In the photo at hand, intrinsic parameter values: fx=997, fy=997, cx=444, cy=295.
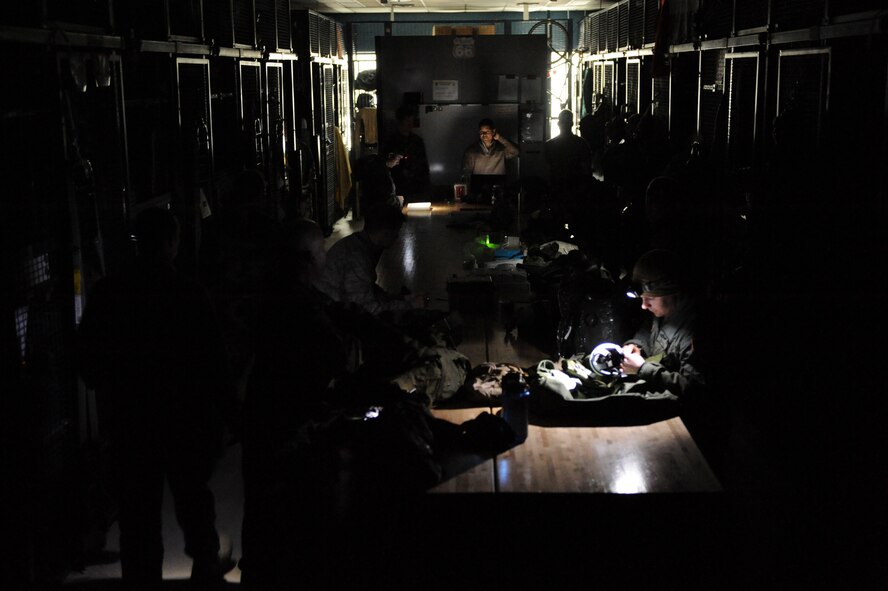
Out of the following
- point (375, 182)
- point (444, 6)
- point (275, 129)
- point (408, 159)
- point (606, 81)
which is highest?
point (444, 6)

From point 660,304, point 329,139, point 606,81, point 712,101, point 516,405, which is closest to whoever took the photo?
point 516,405

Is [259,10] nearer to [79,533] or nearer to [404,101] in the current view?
[404,101]

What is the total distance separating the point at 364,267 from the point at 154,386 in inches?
63.8

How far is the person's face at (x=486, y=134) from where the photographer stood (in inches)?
391

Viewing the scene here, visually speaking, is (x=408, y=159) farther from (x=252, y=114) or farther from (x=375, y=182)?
(x=252, y=114)

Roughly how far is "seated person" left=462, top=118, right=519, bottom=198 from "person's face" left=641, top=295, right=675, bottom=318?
5.92 metres

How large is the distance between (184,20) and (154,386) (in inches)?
132

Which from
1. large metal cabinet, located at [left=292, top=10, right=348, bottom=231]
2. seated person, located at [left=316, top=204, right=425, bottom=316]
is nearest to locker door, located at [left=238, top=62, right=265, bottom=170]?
large metal cabinet, located at [left=292, top=10, right=348, bottom=231]

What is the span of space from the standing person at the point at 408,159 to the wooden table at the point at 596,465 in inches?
264

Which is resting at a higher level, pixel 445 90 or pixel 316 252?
pixel 445 90

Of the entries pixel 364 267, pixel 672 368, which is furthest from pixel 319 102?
pixel 672 368

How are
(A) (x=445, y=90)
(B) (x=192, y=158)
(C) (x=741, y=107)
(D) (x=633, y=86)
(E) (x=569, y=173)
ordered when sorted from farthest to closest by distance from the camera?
(A) (x=445, y=90) → (D) (x=633, y=86) → (E) (x=569, y=173) → (C) (x=741, y=107) → (B) (x=192, y=158)

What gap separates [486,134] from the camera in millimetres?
9977

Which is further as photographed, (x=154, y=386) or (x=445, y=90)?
(x=445, y=90)
